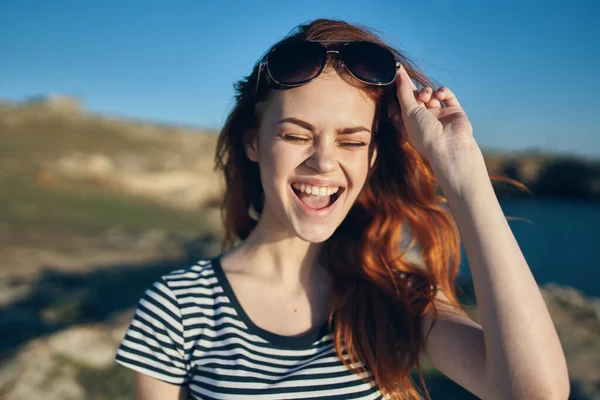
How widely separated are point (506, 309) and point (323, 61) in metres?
1.12

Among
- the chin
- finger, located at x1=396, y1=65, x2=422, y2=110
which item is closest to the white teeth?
the chin

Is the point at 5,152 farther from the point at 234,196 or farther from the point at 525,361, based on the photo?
the point at 525,361

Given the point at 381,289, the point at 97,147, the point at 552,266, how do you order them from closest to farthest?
the point at 381,289 < the point at 552,266 < the point at 97,147

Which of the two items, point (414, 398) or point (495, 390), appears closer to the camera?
point (495, 390)

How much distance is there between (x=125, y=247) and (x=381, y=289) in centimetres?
747

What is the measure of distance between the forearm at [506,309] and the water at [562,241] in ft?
13.6

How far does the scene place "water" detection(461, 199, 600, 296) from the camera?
513 inches

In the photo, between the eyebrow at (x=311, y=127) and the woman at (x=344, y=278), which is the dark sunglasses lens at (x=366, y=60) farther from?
the eyebrow at (x=311, y=127)

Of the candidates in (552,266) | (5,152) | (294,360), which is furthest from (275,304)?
(5,152)

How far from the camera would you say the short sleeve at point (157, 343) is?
5.86 ft

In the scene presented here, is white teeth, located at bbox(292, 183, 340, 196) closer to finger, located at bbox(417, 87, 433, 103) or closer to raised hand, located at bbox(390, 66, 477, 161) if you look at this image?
raised hand, located at bbox(390, 66, 477, 161)

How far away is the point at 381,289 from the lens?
2176 millimetres

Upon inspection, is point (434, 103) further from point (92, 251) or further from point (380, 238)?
point (92, 251)

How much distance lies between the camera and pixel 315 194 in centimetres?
195
